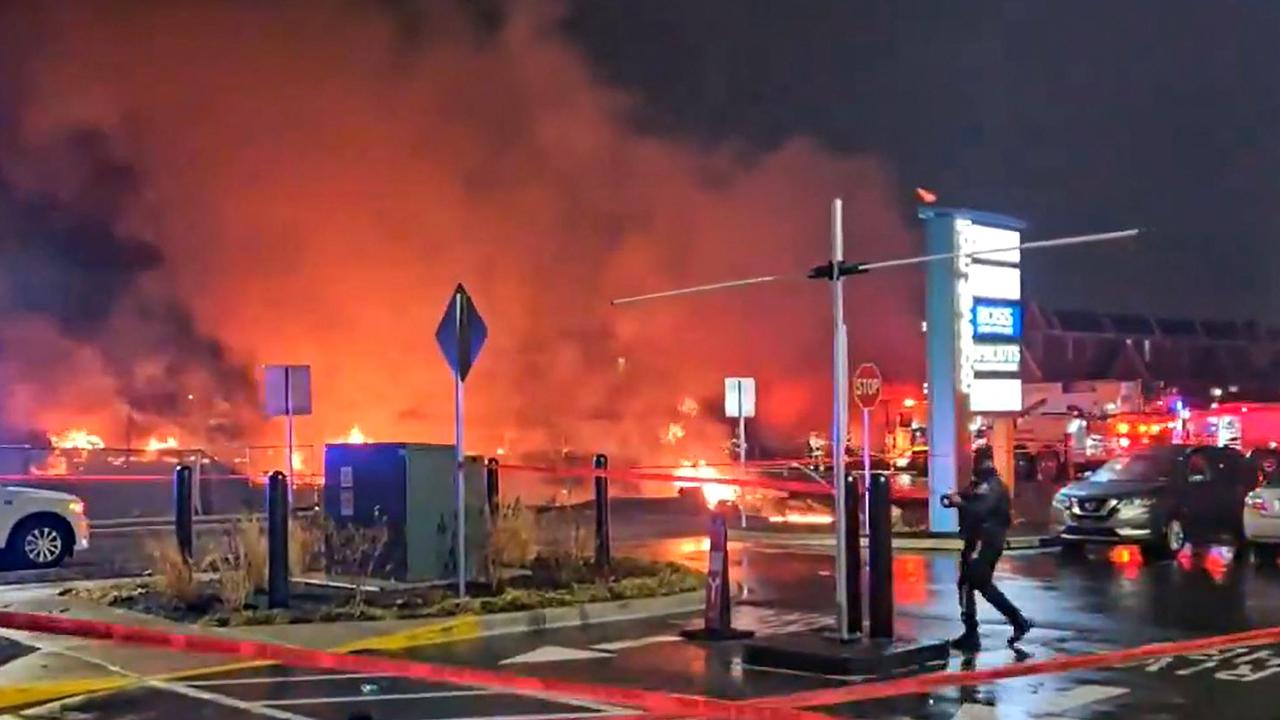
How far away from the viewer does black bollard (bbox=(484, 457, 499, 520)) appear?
1355 cm

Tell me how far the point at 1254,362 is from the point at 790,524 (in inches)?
2025

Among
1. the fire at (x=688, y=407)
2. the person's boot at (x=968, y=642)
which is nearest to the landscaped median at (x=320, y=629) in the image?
the person's boot at (x=968, y=642)

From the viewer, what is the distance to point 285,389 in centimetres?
1337

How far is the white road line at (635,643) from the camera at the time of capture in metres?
10.3

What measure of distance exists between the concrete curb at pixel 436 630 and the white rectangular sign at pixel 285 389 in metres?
2.61

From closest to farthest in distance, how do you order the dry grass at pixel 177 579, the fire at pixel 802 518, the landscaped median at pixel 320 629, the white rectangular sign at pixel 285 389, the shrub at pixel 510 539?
the landscaped median at pixel 320 629 < the dry grass at pixel 177 579 < the shrub at pixel 510 539 < the white rectangular sign at pixel 285 389 < the fire at pixel 802 518

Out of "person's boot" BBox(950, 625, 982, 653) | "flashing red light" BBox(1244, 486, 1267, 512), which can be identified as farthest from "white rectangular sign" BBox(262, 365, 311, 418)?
"flashing red light" BBox(1244, 486, 1267, 512)

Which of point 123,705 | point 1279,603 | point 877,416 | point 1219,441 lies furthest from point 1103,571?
point 877,416

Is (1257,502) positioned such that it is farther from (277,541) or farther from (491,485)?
(277,541)

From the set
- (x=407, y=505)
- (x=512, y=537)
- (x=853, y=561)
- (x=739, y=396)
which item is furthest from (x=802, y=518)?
(x=853, y=561)

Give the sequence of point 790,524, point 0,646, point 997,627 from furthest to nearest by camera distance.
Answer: point 790,524 < point 997,627 < point 0,646

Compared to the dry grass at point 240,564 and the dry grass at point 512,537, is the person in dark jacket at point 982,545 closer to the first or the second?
the dry grass at point 512,537

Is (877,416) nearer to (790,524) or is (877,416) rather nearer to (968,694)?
(790,524)

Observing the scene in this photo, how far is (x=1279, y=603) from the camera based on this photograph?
43.3 feet
